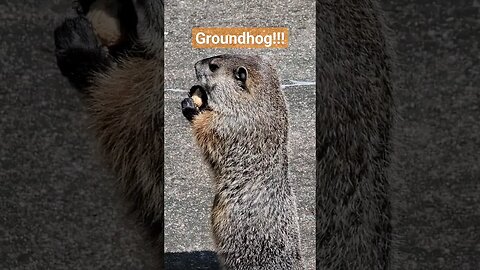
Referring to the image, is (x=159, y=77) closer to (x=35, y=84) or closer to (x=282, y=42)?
(x=282, y=42)

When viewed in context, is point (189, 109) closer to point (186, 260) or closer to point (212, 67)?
point (212, 67)

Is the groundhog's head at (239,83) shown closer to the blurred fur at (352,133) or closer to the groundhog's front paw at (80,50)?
the blurred fur at (352,133)

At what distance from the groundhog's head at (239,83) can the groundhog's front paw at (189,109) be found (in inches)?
1.7

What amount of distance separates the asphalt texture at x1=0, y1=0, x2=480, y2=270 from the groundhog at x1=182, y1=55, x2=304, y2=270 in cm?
54

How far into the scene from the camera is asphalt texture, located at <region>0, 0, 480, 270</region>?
2.41 metres

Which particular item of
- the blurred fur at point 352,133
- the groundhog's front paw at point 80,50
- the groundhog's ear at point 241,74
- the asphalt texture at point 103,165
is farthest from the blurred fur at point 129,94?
the blurred fur at point 352,133

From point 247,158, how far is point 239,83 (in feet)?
0.58

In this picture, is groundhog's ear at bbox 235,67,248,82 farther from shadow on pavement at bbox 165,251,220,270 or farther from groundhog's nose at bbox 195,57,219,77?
shadow on pavement at bbox 165,251,220,270

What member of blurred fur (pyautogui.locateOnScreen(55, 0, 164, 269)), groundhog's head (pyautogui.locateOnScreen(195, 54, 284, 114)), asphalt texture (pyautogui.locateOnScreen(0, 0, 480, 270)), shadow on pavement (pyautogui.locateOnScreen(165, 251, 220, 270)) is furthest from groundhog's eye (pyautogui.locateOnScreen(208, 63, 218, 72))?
asphalt texture (pyautogui.locateOnScreen(0, 0, 480, 270))

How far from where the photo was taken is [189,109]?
5.80 feet

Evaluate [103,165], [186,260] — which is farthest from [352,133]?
[103,165]

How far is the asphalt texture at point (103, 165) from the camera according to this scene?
2.41 m

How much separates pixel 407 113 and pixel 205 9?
3.33 ft

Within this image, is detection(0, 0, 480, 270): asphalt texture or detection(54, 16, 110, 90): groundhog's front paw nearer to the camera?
detection(54, 16, 110, 90): groundhog's front paw
